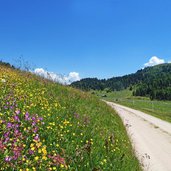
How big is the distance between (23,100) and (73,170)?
160 inches

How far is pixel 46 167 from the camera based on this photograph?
624 centimetres

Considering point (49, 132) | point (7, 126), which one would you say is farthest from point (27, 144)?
point (49, 132)

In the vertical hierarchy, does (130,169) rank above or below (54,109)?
below

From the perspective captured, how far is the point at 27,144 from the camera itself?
7066 millimetres

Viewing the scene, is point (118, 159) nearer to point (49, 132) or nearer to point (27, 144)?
point (49, 132)

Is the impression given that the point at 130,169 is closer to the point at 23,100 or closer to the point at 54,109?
the point at 54,109

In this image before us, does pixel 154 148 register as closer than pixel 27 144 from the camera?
No

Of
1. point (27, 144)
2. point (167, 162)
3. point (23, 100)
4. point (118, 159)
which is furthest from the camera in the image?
point (167, 162)

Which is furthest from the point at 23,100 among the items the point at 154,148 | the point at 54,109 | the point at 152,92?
the point at 152,92

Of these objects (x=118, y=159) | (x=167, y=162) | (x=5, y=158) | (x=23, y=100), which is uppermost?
(x=23, y=100)

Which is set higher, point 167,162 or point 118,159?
point 118,159

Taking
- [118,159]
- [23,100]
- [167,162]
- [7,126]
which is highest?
[23,100]

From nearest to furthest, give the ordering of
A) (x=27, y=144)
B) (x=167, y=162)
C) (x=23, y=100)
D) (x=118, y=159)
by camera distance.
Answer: (x=27, y=144)
(x=118, y=159)
(x=23, y=100)
(x=167, y=162)

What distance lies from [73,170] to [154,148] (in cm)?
1247
